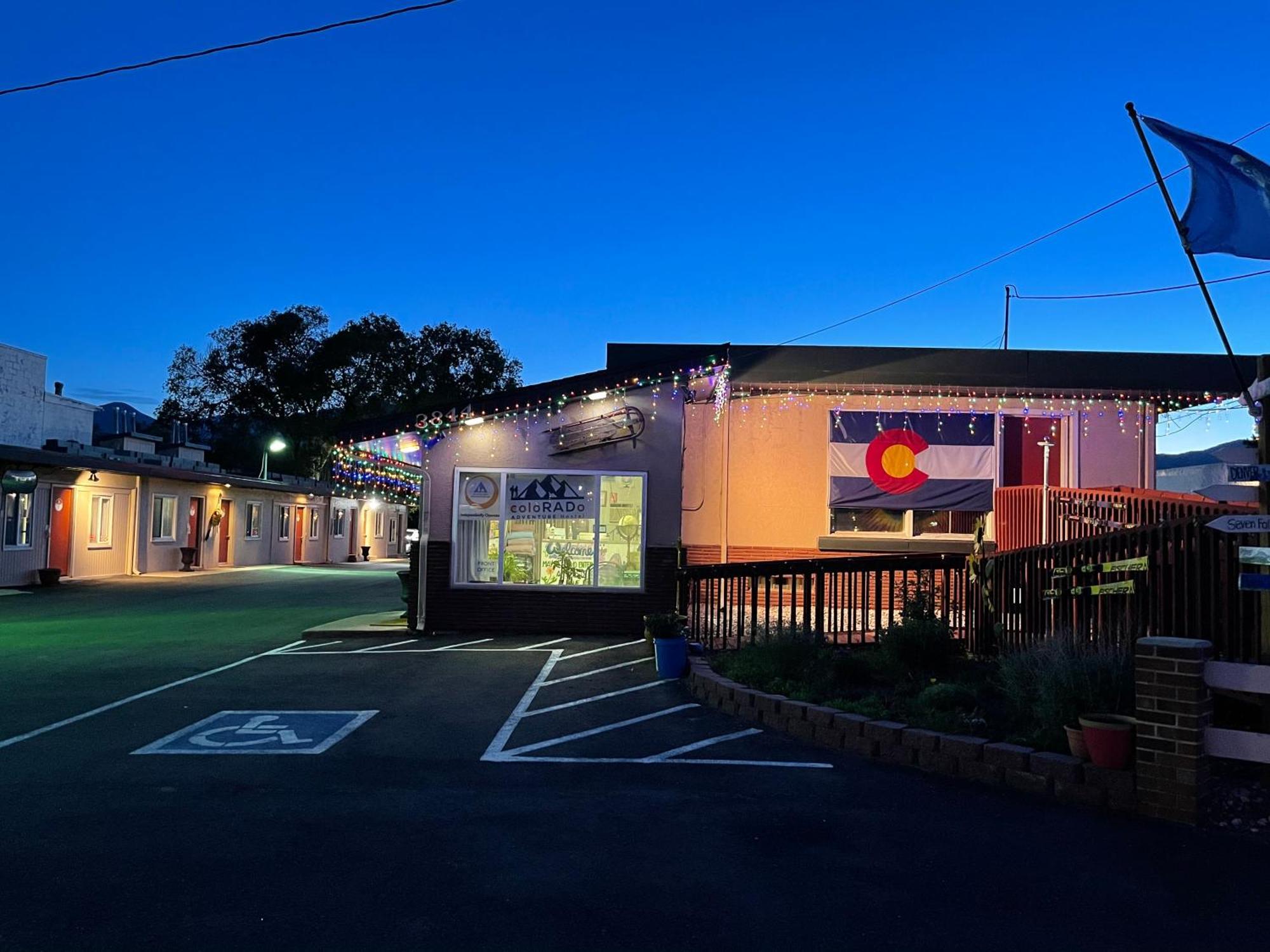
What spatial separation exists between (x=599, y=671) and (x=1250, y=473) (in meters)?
6.94

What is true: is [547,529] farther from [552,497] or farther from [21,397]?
[21,397]

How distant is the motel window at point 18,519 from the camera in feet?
73.4

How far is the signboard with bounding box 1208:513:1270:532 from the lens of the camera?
565 centimetres

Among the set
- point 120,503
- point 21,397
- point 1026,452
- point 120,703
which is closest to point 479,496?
point 120,703

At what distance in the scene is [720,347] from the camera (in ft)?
44.3

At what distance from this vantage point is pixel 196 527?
1247 inches

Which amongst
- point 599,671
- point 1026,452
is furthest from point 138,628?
point 1026,452

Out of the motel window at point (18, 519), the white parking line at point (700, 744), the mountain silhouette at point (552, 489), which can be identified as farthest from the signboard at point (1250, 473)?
the motel window at point (18, 519)

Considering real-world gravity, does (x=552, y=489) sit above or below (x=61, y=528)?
above

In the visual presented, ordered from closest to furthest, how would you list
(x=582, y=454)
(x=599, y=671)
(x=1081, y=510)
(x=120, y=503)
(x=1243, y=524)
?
1. (x=1243, y=524)
2. (x=599, y=671)
3. (x=1081, y=510)
4. (x=582, y=454)
5. (x=120, y=503)

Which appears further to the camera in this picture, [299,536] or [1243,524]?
[299,536]

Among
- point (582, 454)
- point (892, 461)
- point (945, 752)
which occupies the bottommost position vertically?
point (945, 752)

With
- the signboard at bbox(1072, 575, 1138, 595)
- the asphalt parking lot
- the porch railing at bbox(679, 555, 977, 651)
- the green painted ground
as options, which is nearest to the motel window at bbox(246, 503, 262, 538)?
the green painted ground

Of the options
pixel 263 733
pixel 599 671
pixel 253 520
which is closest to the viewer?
pixel 263 733
